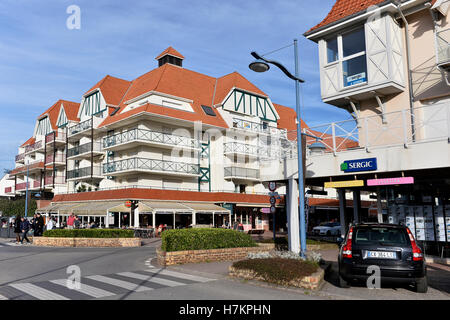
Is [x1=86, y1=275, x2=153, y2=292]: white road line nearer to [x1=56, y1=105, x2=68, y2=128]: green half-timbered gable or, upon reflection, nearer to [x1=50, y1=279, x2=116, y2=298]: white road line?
[x1=50, y1=279, x2=116, y2=298]: white road line

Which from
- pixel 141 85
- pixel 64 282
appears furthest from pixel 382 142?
pixel 141 85

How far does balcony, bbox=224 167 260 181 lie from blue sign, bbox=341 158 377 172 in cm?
2656

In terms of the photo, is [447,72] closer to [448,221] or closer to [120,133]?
[448,221]

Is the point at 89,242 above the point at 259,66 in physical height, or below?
below

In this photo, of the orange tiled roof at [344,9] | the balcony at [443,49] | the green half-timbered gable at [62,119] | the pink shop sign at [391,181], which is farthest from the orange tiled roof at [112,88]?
the balcony at [443,49]

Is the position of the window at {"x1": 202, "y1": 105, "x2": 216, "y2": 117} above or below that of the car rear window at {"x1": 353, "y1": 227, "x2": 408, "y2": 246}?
above

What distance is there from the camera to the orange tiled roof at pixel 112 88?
41784mm

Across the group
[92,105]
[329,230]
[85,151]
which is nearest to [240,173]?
[329,230]

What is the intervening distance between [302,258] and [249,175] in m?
30.3

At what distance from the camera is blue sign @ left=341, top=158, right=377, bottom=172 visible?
1255cm

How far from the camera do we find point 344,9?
16.0 meters

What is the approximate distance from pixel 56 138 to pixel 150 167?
18427 millimetres

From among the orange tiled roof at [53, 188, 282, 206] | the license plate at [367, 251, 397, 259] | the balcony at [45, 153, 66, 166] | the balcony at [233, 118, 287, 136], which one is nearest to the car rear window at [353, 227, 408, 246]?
the license plate at [367, 251, 397, 259]

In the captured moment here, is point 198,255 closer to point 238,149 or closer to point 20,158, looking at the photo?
point 238,149
